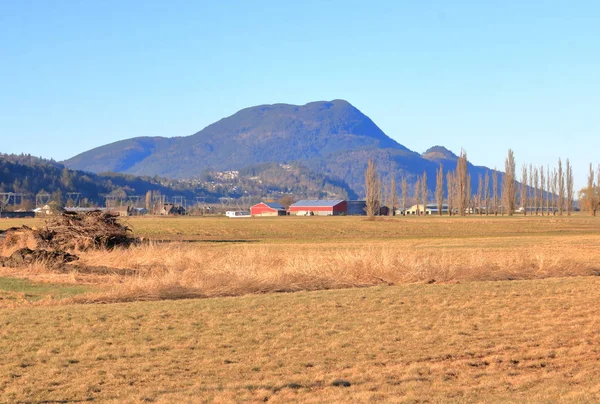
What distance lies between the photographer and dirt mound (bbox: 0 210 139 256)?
112 feet

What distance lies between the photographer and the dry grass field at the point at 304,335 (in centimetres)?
1066

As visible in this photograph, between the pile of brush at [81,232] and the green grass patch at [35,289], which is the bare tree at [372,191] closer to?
the pile of brush at [81,232]

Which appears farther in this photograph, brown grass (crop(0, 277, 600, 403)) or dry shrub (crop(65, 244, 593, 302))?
dry shrub (crop(65, 244, 593, 302))

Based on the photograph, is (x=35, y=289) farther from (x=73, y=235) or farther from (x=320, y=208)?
(x=320, y=208)

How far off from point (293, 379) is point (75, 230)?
25.5m

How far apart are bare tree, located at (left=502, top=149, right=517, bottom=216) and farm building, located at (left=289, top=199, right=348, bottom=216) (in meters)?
43.4

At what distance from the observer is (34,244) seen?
110 ft

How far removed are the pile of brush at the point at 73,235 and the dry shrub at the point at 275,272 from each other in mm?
4133

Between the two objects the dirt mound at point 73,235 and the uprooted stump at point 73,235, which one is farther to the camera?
the dirt mound at point 73,235

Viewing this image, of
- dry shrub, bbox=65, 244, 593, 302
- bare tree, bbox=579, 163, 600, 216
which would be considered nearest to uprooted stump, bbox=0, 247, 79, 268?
dry shrub, bbox=65, 244, 593, 302

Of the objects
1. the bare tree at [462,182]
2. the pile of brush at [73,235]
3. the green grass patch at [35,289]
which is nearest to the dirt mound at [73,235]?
the pile of brush at [73,235]

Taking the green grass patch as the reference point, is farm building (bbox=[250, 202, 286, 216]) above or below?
above

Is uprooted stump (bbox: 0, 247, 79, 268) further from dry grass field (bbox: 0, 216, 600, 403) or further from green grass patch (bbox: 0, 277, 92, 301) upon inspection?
green grass patch (bbox: 0, 277, 92, 301)

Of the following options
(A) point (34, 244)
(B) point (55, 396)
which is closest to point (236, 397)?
(B) point (55, 396)
